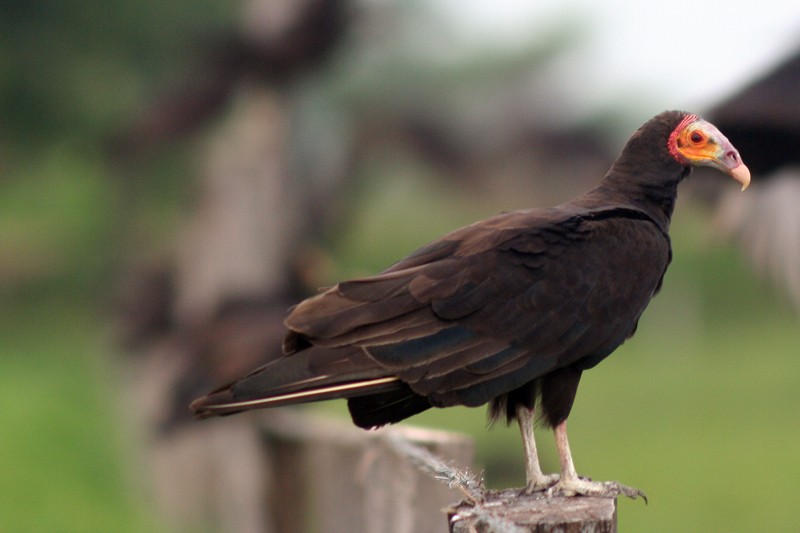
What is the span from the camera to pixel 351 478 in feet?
14.8

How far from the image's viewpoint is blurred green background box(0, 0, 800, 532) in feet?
31.0

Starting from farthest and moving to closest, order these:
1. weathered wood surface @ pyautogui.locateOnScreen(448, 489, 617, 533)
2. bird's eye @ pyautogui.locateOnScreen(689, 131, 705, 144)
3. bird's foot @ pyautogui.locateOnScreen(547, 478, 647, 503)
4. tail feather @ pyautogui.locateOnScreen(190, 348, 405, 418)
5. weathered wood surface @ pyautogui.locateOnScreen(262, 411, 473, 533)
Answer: weathered wood surface @ pyautogui.locateOnScreen(262, 411, 473, 533), bird's eye @ pyautogui.locateOnScreen(689, 131, 705, 144), bird's foot @ pyautogui.locateOnScreen(547, 478, 647, 503), tail feather @ pyautogui.locateOnScreen(190, 348, 405, 418), weathered wood surface @ pyautogui.locateOnScreen(448, 489, 617, 533)

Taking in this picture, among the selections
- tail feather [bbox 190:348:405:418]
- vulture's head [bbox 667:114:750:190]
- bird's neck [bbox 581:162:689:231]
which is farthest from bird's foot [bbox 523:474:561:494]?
vulture's head [bbox 667:114:750:190]

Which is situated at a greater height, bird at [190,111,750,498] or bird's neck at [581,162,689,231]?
bird's neck at [581,162,689,231]

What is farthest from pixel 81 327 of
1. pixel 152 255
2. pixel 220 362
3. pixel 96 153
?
pixel 220 362

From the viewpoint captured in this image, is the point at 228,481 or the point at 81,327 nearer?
the point at 228,481

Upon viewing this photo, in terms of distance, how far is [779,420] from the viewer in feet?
43.2

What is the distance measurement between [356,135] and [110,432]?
10.2ft

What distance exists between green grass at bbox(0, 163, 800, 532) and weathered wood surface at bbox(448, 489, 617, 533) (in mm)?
3990

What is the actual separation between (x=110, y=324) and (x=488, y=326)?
6457 millimetres

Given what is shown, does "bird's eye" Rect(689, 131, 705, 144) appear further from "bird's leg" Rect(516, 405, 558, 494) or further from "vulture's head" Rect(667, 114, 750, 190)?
"bird's leg" Rect(516, 405, 558, 494)

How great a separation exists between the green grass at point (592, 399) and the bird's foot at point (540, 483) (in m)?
3.80

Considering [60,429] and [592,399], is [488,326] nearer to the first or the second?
[60,429]

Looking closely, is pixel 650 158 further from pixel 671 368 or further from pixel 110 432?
pixel 671 368
